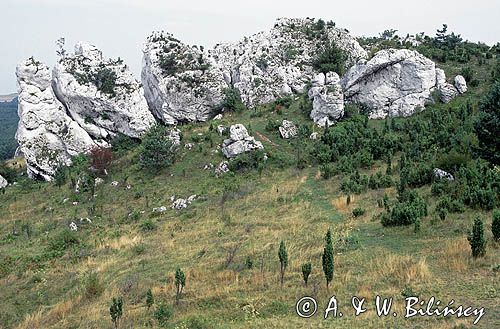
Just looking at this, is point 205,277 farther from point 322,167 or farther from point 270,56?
point 270,56

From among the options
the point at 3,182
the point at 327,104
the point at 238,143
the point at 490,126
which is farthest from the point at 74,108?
the point at 490,126

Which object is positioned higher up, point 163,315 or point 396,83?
point 396,83

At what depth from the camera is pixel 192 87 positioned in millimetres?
44562

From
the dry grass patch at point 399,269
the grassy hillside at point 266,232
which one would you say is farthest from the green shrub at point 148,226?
the dry grass patch at point 399,269

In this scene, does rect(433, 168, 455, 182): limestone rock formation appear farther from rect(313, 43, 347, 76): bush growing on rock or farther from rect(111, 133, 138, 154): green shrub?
rect(111, 133, 138, 154): green shrub

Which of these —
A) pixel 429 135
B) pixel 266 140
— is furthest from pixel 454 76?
pixel 266 140

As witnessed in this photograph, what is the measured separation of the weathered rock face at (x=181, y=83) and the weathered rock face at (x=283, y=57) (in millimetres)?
3753

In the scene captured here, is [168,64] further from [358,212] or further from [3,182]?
[358,212]

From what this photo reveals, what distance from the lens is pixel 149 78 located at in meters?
47.2

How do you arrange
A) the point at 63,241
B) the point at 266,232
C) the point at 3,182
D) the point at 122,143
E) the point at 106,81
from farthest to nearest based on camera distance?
the point at 106,81
the point at 122,143
the point at 3,182
the point at 63,241
the point at 266,232

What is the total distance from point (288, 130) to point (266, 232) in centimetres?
1869

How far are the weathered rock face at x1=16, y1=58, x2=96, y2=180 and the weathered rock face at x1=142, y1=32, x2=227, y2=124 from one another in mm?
8806

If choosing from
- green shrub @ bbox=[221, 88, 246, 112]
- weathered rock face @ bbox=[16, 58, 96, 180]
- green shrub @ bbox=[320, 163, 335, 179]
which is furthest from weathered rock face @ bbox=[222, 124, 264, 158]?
weathered rock face @ bbox=[16, 58, 96, 180]

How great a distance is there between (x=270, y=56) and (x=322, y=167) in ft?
78.8
